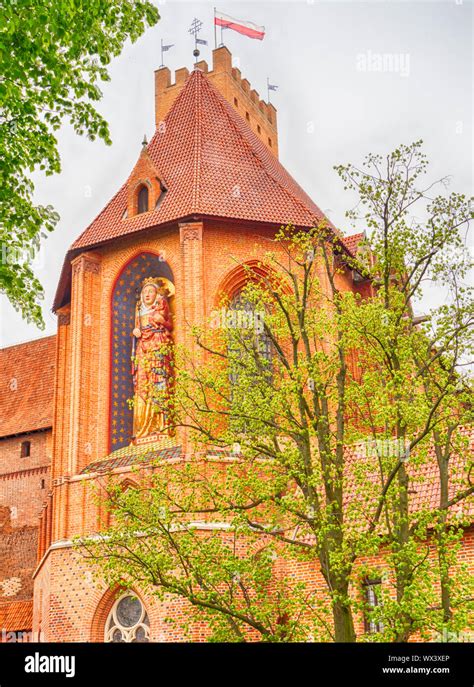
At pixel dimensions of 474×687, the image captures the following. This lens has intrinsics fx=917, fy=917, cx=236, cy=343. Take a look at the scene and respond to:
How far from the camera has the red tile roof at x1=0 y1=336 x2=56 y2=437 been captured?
28797 mm

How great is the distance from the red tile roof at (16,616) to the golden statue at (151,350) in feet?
23.2

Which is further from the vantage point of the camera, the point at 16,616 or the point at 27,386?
the point at 27,386

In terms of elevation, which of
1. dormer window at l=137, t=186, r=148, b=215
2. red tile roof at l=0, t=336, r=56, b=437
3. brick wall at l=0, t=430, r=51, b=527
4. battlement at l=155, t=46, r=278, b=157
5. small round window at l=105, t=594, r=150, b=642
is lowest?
small round window at l=105, t=594, r=150, b=642

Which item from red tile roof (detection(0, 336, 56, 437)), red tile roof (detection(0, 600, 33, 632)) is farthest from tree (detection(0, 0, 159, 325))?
red tile roof (detection(0, 336, 56, 437))

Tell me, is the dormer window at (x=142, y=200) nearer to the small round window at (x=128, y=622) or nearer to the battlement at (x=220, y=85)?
the battlement at (x=220, y=85)

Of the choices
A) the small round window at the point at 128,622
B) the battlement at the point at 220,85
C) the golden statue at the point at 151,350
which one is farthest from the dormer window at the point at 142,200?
the small round window at the point at 128,622

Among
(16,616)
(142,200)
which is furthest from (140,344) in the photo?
(16,616)

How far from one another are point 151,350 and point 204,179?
441 centimetres

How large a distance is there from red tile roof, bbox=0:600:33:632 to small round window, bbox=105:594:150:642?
19.3 ft

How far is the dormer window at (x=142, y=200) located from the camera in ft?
72.5

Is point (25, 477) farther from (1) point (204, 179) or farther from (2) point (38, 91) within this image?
(2) point (38, 91)

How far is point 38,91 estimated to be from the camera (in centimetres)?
1090

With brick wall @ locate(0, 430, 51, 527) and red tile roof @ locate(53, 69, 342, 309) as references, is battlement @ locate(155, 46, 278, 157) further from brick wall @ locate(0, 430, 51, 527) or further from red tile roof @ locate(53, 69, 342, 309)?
brick wall @ locate(0, 430, 51, 527)
